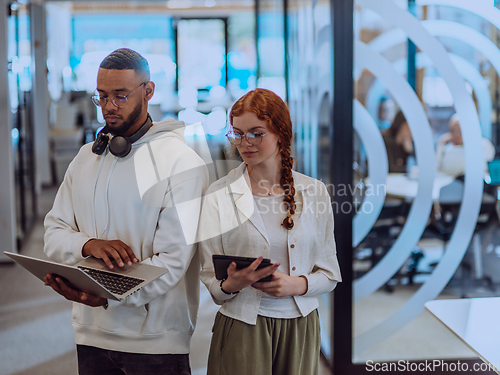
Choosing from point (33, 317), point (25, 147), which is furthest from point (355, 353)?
point (25, 147)

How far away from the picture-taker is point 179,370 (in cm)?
138

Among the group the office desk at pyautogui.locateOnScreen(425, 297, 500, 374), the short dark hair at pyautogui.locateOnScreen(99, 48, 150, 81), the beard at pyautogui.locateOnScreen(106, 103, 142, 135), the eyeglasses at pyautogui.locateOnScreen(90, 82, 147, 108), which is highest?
the short dark hair at pyautogui.locateOnScreen(99, 48, 150, 81)

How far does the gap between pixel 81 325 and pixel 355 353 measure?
4.76ft

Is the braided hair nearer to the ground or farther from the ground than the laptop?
farther from the ground

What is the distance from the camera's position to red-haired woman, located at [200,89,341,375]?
52.1 inches

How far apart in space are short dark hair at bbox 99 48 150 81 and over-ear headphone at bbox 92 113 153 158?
154 mm

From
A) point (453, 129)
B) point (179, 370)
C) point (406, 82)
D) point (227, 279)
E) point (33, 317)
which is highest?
point (406, 82)

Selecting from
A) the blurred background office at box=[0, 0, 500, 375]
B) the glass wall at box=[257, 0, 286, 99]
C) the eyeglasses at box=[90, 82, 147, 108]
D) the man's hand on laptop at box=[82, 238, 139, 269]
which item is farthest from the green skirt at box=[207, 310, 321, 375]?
the glass wall at box=[257, 0, 286, 99]

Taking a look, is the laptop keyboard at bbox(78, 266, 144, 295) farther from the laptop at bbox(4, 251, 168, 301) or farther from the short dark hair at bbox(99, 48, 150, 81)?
the short dark hair at bbox(99, 48, 150, 81)

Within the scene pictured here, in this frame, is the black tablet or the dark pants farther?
the dark pants

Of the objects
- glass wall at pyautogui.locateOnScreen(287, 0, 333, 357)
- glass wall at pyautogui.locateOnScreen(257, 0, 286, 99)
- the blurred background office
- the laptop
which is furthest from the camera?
glass wall at pyautogui.locateOnScreen(257, 0, 286, 99)

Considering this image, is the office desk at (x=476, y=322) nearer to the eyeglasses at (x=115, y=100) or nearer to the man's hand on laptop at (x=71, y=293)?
the man's hand on laptop at (x=71, y=293)

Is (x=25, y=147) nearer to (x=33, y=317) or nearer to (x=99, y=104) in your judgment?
(x=33, y=317)

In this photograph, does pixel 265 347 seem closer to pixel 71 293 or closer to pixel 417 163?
pixel 71 293
